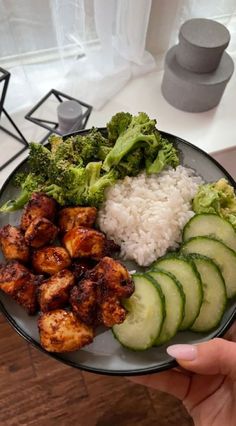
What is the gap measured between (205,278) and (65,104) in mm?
1051

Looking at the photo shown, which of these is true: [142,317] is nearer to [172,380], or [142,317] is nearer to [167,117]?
[172,380]

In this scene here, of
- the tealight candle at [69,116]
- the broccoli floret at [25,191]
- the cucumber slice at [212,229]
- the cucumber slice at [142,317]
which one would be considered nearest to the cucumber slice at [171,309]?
the cucumber slice at [142,317]

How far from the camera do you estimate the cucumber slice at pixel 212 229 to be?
1538 millimetres

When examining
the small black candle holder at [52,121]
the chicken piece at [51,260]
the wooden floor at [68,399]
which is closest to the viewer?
the chicken piece at [51,260]

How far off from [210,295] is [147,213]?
0.40 metres

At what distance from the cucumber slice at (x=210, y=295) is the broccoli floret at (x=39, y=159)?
2.08 ft

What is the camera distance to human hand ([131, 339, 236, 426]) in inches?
48.5

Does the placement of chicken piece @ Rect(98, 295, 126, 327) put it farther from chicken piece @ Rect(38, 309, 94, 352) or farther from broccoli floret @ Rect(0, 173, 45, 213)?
broccoli floret @ Rect(0, 173, 45, 213)

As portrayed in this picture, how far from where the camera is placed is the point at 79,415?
85.0 inches

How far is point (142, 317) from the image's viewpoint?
1.35 meters

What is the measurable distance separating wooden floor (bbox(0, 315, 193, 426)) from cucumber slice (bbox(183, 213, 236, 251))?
109 cm

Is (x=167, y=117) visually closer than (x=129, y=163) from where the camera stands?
No

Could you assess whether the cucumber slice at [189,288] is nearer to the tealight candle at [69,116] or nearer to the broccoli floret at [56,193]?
the broccoli floret at [56,193]

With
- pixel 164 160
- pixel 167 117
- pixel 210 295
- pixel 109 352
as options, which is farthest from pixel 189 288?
pixel 167 117
